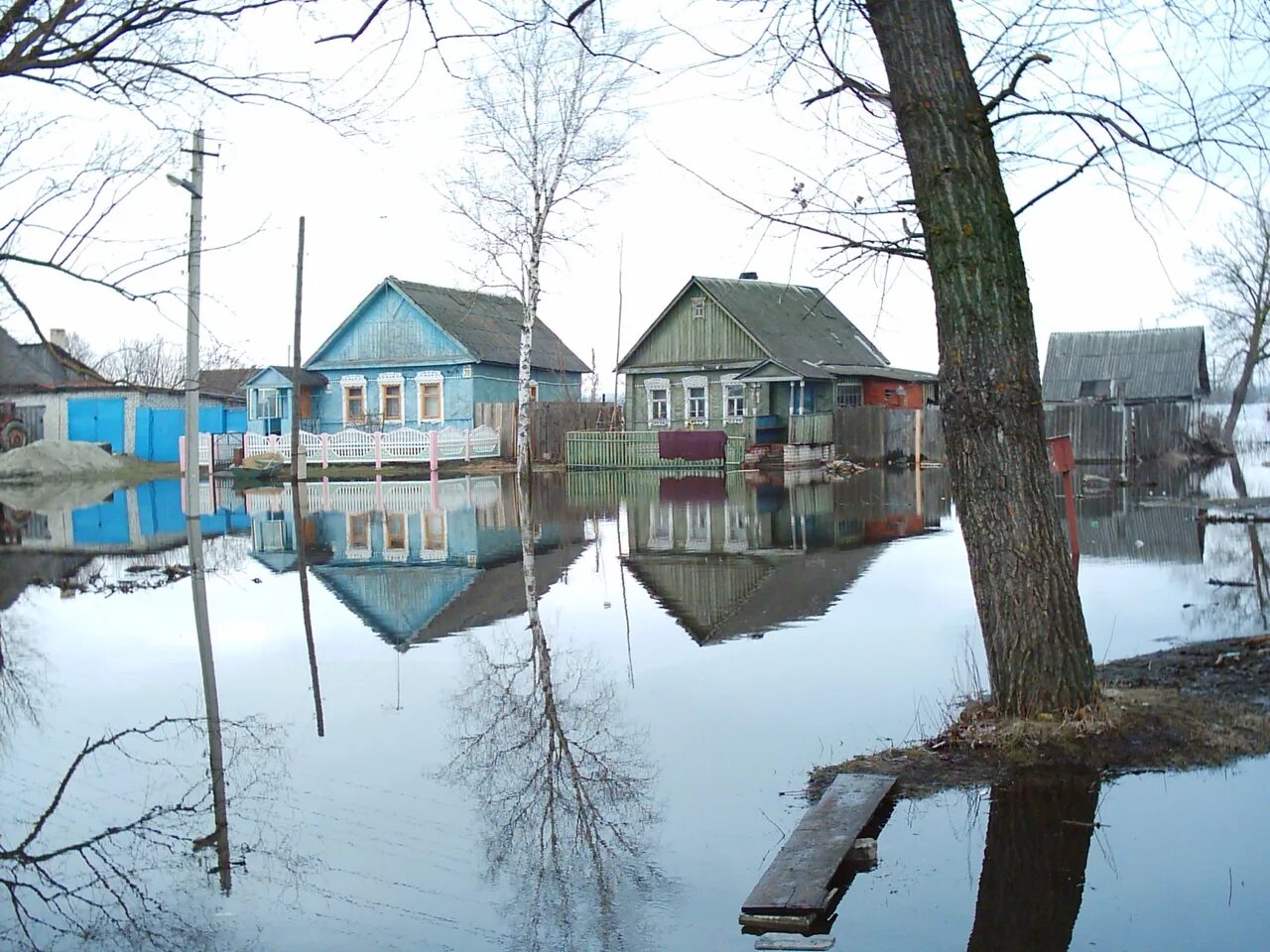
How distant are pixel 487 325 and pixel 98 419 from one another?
1419cm

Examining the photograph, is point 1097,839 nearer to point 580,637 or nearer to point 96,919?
point 96,919

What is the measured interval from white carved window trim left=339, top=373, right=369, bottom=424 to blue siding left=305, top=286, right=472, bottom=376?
508 millimetres

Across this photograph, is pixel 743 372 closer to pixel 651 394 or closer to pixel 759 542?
pixel 651 394

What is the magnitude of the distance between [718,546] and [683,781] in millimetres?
10102

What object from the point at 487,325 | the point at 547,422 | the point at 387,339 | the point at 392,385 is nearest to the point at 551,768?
the point at 547,422

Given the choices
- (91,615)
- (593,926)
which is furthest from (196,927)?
(91,615)

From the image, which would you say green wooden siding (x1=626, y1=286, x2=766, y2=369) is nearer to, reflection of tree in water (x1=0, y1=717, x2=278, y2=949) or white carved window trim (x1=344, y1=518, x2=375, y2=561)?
white carved window trim (x1=344, y1=518, x2=375, y2=561)

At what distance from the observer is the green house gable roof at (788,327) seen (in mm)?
39594

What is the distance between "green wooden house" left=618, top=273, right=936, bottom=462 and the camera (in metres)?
38.8

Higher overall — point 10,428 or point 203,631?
point 10,428

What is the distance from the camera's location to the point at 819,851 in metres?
4.45

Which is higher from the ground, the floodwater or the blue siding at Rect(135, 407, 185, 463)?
the blue siding at Rect(135, 407, 185, 463)

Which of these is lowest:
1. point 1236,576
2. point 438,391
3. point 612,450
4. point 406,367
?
point 1236,576

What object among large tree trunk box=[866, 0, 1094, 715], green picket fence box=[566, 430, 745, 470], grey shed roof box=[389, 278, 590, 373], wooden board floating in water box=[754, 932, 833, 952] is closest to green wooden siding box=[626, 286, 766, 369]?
green picket fence box=[566, 430, 745, 470]
